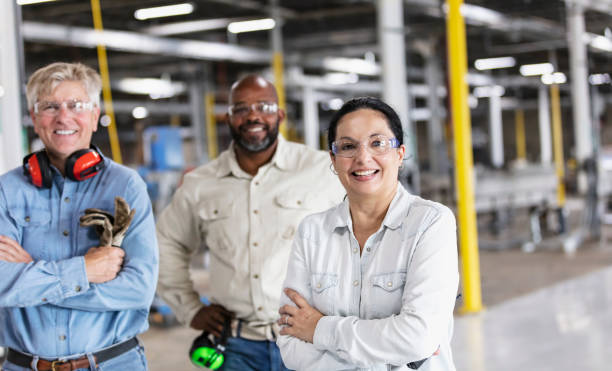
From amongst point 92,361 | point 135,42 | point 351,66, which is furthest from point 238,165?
point 351,66

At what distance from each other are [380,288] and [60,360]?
0.91 meters

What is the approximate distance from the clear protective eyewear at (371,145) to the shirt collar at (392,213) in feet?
0.39

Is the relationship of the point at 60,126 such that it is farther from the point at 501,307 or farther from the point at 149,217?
the point at 501,307

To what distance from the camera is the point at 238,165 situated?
2443 millimetres

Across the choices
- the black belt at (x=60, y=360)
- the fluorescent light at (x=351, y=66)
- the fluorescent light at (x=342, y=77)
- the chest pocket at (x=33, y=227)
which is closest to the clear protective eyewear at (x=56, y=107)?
the chest pocket at (x=33, y=227)

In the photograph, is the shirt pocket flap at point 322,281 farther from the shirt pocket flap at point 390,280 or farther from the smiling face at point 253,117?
the smiling face at point 253,117

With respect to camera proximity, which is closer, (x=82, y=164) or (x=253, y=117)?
(x=82, y=164)

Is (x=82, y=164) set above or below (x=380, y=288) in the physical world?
above

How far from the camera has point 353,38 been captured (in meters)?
14.7

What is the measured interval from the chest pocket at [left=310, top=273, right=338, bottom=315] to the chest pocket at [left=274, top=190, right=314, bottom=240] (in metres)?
0.69

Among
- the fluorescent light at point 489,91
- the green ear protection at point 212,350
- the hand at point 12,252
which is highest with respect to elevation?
the fluorescent light at point 489,91

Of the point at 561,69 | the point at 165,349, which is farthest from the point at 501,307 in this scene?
the point at 561,69

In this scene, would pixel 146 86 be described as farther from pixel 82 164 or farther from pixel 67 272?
pixel 67 272

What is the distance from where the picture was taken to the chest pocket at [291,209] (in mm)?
2354
